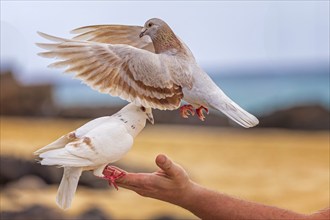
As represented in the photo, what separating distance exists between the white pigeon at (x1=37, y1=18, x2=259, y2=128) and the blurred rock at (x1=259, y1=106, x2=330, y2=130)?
1480 cm

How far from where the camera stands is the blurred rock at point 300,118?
16859mm

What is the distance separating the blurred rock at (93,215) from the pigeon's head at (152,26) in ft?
14.4

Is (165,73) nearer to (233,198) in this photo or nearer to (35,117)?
(233,198)

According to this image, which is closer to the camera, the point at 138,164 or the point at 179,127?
the point at 138,164

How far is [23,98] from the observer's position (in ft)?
64.3

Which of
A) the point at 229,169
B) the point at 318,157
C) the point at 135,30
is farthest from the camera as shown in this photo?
the point at 318,157

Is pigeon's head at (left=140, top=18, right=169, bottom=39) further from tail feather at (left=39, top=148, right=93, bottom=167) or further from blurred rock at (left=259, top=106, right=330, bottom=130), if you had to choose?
blurred rock at (left=259, top=106, right=330, bottom=130)

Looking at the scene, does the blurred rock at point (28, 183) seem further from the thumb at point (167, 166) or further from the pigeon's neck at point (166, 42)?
the pigeon's neck at point (166, 42)

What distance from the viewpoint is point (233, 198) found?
2.81 metres

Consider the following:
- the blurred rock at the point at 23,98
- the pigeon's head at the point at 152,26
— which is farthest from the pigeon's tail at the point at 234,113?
the blurred rock at the point at 23,98

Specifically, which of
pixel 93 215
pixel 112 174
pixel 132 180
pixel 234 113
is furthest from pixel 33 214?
pixel 234 113

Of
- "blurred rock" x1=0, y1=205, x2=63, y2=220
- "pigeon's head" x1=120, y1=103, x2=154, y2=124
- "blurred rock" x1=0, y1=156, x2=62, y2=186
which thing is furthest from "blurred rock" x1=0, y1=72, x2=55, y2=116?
"pigeon's head" x1=120, y1=103, x2=154, y2=124

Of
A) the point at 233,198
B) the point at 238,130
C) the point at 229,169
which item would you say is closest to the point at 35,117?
the point at 238,130

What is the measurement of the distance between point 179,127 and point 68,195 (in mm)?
16220
